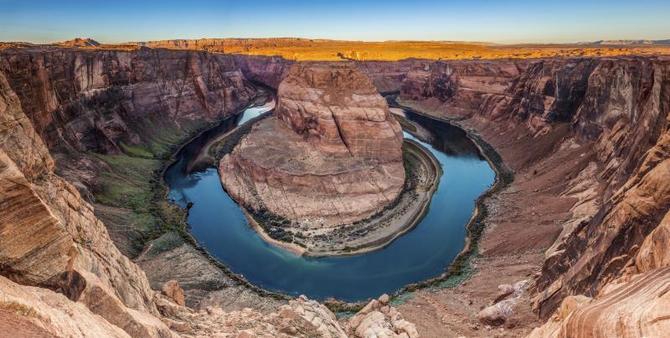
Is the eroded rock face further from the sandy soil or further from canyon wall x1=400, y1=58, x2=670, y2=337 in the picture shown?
canyon wall x1=400, y1=58, x2=670, y2=337

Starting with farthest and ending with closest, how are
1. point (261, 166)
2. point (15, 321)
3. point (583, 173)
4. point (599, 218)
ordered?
point (261, 166), point (583, 173), point (599, 218), point (15, 321)

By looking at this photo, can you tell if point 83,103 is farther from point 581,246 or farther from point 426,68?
point 426,68

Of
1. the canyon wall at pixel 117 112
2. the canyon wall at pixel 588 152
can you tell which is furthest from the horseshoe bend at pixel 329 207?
the canyon wall at pixel 117 112

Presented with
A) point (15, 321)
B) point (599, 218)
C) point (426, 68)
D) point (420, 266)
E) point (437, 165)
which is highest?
point (426, 68)

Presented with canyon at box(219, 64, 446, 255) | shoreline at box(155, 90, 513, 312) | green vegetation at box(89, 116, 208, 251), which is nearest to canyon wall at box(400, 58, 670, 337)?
shoreline at box(155, 90, 513, 312)

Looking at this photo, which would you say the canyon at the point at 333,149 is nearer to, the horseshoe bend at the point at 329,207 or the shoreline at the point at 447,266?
the horseshoe bend at the point at 329,207

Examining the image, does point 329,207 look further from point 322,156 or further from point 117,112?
point 117,112

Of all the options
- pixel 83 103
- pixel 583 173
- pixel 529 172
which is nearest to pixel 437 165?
pixel 529 172
